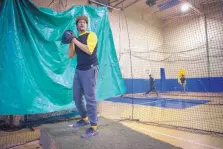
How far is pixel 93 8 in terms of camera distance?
3604mm

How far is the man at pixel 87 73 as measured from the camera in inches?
86.6

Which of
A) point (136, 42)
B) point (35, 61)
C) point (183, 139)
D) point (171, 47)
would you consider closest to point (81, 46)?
point (35, 61)

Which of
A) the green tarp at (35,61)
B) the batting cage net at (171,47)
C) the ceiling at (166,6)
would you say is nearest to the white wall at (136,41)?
the batting cage net at (171,47)

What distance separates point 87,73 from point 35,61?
112cm

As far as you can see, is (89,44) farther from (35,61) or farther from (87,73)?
(35,61)

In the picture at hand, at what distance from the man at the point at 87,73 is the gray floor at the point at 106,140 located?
0.50 ft

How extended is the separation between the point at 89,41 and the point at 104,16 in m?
1.73

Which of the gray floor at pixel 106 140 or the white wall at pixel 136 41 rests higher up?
the white wall at pixel 136 41

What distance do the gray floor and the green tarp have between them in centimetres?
60

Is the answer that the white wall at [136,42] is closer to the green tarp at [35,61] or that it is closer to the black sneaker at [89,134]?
the green tarp at [35,61]

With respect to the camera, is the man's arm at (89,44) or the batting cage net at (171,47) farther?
the batting cage net at (171,47)

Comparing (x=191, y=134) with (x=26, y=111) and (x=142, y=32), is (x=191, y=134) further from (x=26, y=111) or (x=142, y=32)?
(x=142, y=32)

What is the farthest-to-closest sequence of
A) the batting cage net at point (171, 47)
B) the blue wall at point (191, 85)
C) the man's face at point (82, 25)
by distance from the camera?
the blue wall at point (191, 85) < the batting cage net at point (171, 47) < the man's face at point (82, 25)

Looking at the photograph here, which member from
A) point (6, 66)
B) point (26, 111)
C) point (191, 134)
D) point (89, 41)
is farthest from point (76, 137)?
point (191, 134)
